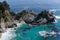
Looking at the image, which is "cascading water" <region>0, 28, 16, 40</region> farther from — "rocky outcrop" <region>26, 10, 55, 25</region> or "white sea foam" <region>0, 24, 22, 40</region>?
"rocky outcrop" <region>26, 10, 55, 25</region>

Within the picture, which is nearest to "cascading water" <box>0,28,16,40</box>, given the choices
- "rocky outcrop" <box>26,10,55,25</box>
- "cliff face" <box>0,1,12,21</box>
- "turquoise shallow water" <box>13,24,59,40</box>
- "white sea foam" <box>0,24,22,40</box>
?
"white sea foam" <box>0,24,22,40</box>

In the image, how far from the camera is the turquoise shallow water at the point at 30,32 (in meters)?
64.1

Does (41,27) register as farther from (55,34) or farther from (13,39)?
(13,39)

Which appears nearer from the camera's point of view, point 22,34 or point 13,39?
point 13,39

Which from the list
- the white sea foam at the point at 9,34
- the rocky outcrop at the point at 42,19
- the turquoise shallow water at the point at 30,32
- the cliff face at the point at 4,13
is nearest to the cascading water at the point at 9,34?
the white sea foam at the point at 9,34

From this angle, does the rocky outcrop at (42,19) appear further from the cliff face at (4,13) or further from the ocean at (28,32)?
the cliff face at (4,13)

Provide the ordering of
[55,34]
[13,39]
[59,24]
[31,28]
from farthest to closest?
[59,24] < [31,28] < [55,34] < [13,39]

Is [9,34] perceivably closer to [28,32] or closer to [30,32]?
[28,32]

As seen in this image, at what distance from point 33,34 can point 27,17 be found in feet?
55.2

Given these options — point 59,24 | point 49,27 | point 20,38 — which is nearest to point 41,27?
point 49,27

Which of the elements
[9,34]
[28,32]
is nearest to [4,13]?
[28,32]

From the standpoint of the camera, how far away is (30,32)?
70625 mm

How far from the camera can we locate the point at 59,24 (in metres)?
83.0

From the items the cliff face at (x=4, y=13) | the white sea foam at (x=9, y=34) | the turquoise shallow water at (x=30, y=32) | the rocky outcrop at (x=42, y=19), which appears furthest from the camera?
the rocky outcrop at (x=42, y=19)
